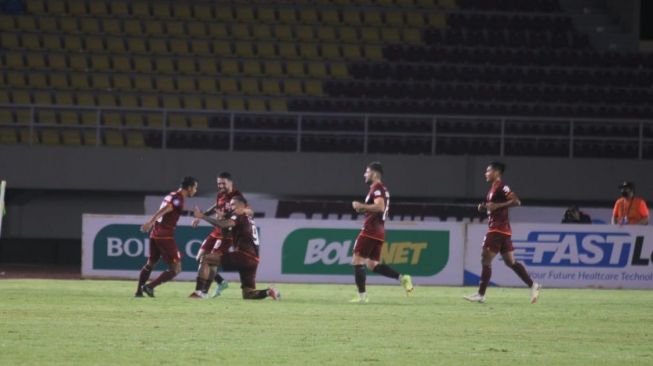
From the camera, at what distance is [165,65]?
34.1 meters

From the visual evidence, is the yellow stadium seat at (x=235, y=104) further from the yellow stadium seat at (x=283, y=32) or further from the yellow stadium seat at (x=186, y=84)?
the yellow stadium seat at (x=283, y=32)

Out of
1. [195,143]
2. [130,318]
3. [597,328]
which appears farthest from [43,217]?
[597,328]

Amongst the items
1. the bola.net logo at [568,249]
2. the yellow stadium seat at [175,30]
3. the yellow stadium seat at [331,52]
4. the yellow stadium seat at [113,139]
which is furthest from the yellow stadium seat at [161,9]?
the bola.net logo at [568,249]

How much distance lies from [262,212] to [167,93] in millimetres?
5011

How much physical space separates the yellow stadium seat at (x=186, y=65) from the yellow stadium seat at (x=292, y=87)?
2.34 meters

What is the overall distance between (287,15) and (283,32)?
742 mm

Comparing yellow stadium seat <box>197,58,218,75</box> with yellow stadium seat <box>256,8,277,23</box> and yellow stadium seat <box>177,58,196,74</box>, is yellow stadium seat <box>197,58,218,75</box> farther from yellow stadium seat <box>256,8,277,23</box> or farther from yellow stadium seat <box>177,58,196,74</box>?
yellow stadium seat <box>256,8,277,23</box>

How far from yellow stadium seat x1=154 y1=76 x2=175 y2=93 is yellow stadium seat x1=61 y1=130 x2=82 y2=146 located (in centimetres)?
256

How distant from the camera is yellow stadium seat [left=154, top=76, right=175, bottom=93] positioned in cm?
3353

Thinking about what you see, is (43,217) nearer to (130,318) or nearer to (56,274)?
(56,274)

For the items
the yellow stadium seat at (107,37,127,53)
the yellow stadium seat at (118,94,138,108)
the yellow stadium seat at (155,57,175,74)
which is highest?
the yellow stadium seat at (107,37,127,53)

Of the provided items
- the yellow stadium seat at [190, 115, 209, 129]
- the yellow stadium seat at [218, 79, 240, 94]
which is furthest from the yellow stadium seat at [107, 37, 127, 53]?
the yellow stadium seat at [190, 115, 209, 129]

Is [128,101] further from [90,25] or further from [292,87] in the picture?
[292,87]

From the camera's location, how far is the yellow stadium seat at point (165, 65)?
3400cm
